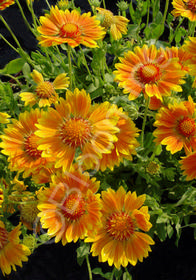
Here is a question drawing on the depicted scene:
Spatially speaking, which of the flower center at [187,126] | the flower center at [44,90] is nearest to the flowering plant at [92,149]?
the flower center at [187,126]

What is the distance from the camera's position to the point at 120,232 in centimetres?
98

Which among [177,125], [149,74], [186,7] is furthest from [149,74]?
[186,7]

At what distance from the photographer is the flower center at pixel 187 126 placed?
974 millimetres

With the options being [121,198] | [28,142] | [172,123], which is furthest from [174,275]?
[28,142]

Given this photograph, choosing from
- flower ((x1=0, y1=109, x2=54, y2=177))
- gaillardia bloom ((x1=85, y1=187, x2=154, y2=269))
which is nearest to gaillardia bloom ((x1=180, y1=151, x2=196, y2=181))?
gaillardia bloom ((x1=85, y1=187, x2=154, y2=269))

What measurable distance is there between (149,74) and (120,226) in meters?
0.49

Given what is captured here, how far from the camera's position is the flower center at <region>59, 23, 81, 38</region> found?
39.6 inches

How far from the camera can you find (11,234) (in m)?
0.98

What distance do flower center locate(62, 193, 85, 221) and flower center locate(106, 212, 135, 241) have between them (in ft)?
0.40

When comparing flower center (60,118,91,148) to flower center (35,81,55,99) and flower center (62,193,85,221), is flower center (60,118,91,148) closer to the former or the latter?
flower center (62,193,85,221)

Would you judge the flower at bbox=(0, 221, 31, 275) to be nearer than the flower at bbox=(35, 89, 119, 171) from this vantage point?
No

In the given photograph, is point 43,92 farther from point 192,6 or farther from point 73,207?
point 192,6

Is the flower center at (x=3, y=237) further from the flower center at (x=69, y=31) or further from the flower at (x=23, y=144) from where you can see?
the flower center at (x=69, y=31)

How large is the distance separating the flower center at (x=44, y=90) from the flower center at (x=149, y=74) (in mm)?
414
